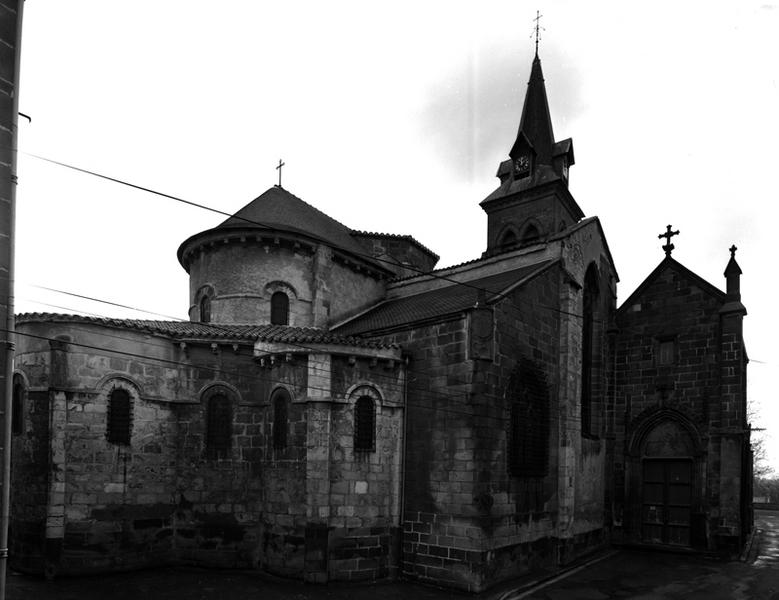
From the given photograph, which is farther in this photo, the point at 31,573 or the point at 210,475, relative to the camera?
the point at 210,475

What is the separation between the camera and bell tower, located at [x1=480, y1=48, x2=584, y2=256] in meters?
25.4

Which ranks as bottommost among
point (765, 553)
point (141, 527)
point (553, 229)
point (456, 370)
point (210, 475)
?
→ point (765, 553)

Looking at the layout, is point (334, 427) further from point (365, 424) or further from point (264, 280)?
point (264, 280)

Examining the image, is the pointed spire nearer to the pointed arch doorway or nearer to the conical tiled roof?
the conical tiled roof

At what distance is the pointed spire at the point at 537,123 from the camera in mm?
27109

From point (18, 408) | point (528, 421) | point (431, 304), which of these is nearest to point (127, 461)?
point (18, 408)

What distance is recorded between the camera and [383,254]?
2448 centimetres

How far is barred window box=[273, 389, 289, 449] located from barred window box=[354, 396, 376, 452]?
5.75 feet

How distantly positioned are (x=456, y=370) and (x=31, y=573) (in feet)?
34.6

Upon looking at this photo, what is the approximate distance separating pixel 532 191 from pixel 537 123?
377 cm

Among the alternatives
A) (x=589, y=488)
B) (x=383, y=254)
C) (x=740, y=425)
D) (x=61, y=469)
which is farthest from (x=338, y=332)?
(x=740, y=425)

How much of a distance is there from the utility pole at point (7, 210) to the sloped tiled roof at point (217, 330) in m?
8.94

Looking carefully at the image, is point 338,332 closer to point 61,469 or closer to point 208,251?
point 208,251

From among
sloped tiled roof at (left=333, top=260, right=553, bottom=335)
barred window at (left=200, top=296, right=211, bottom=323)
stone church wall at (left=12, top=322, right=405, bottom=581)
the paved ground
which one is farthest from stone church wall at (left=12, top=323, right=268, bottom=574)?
sloped tiled roof at (left=333, top=260, right=553, bottom=335)
